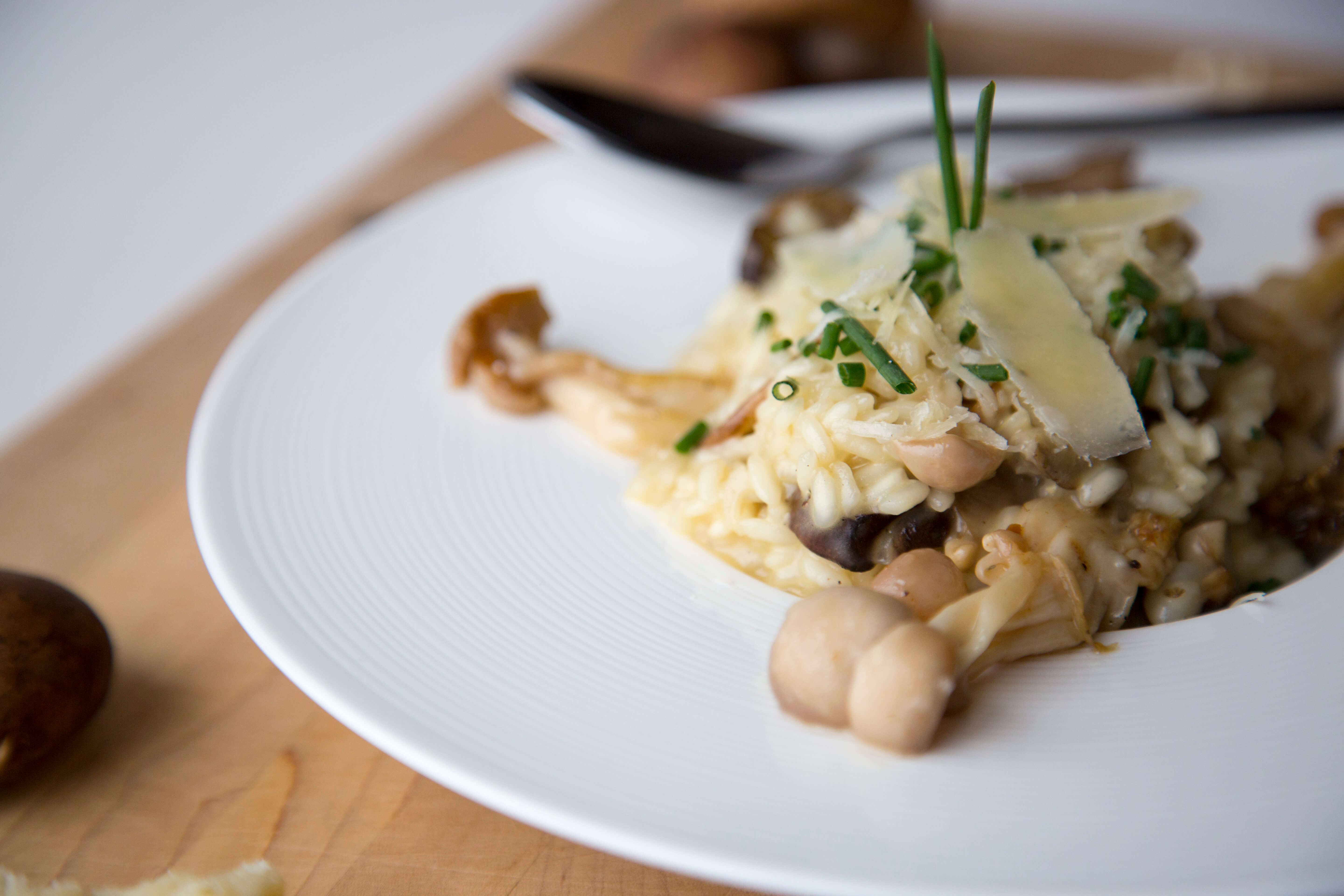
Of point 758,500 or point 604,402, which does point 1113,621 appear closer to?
point 758,500

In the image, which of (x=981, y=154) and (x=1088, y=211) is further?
(x=1088, y=211)

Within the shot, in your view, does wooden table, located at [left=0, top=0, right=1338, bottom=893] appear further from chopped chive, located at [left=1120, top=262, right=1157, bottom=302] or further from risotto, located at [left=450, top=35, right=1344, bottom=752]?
chopped chive, located at [left=1120, top=262, right=1157, bottom=302]

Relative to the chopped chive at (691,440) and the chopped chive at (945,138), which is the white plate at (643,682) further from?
the chopped chive at (945,138)

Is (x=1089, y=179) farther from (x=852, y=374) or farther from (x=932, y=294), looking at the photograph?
(x=852, y=374)

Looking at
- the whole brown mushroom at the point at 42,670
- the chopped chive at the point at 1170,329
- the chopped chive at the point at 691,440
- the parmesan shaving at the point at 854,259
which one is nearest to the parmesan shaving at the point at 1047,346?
the parmesan shaving at the point at 854,259

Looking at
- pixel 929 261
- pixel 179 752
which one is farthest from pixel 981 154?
pixel 179 752

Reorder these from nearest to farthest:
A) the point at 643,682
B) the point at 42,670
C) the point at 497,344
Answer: the point at 643,682 < the point at 42,670 < the point at 497,344
